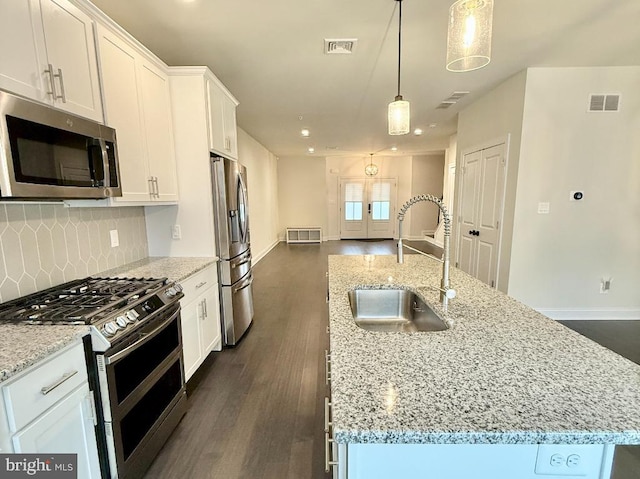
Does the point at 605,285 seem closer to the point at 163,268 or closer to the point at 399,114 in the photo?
the point at 399,114

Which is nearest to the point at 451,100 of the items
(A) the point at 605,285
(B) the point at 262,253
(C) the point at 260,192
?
(A) the point at 605,285

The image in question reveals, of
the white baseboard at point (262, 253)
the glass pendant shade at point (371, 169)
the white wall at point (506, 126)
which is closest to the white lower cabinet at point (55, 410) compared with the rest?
the white wall at point (506, 126)

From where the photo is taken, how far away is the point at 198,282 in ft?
7.86

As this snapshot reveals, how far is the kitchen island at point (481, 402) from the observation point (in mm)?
661

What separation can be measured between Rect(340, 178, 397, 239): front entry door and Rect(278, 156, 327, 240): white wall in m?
0.79

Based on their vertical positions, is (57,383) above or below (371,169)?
below

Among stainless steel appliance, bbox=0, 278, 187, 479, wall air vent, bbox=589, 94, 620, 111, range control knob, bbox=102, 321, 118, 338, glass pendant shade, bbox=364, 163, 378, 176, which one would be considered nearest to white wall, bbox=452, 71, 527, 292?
wall air vent, bbox=589, 94, 620, 111

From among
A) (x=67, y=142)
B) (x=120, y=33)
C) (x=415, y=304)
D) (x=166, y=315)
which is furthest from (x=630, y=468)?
(x=120, y=33)

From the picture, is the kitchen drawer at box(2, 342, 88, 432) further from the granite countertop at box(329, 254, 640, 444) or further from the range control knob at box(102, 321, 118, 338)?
the granite countertop at box(329, 254, 640, 444)

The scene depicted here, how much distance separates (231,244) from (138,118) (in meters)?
1.26

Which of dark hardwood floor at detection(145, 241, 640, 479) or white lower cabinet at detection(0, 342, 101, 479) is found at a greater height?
white lower cabinet at detection(0, 342, 101, 479)

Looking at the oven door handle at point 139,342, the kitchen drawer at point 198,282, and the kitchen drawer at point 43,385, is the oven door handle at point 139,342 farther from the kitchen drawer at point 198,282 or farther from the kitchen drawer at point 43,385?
the kitchen drawer at point 198,282

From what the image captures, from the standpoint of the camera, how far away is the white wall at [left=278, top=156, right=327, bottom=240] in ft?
30.9

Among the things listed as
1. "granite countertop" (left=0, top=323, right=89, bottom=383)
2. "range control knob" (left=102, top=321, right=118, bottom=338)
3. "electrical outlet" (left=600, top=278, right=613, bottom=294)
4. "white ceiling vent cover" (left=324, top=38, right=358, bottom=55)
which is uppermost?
"white ceiling vent cover" (left=324, top=38, right=358, bottom=55)
